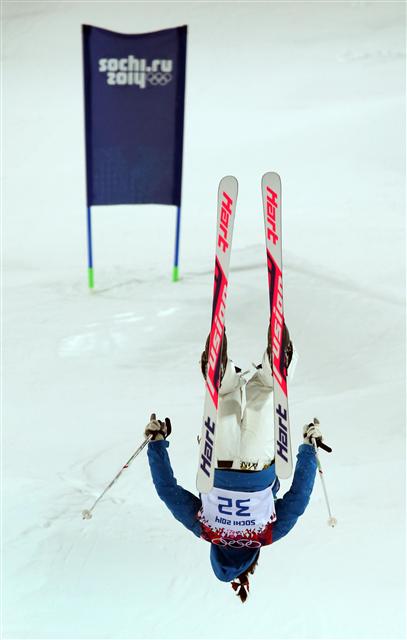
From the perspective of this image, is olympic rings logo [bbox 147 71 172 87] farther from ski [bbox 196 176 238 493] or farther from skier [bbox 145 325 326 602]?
skier [bbox 145 325 326 602]

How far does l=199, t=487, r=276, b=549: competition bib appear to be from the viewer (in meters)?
3.00

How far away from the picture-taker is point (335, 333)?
6035 mm

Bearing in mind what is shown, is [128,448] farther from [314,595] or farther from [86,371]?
[314,595]

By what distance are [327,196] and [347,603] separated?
629 centimetres

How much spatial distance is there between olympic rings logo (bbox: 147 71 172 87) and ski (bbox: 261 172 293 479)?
377 cm

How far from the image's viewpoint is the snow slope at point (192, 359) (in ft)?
12.5

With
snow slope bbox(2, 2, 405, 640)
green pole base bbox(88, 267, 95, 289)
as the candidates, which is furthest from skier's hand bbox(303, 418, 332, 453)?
green pole base bbox(88, 267, 95, 289)

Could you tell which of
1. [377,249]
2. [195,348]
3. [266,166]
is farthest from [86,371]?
[266,166]

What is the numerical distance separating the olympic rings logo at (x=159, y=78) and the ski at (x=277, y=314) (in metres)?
3.77

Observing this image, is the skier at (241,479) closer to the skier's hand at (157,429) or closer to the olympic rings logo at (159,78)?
the skier's hand at (157,429)

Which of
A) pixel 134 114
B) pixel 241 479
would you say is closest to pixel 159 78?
pixel 134 114

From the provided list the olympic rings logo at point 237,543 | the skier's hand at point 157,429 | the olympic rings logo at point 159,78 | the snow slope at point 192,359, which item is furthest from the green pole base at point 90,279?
the olympic rings logo at point 237,543

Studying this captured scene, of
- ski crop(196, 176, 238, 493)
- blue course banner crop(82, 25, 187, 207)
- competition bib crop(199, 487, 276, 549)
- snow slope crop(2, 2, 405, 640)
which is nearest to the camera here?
ski crop(196, 176, 238, 493)

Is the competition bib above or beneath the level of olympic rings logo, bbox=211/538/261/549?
above
